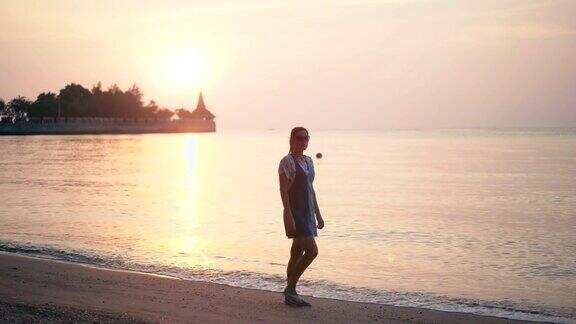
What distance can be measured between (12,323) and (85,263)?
15.9ft

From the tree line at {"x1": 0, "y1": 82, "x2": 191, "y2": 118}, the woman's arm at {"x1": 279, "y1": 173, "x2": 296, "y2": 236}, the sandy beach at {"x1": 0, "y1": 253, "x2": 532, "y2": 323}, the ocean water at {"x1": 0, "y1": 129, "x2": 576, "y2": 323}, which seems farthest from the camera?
the tree line at {"x1": 0, "y1": 82, "x2": 191, "y2": 118}

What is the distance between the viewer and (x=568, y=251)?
13750 millimetres

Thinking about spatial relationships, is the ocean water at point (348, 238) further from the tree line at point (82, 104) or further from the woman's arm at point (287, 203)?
the tree line at point (82, 104)

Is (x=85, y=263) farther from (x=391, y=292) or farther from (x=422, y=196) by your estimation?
(x=422, y=196)

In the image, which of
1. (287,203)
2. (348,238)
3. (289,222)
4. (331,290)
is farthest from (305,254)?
(348,238)

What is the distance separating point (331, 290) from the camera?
31.6 feet

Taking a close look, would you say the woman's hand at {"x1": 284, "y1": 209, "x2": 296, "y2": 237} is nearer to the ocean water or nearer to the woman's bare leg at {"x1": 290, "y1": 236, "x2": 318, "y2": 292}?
the woman's bare leg at {"x1": 290, "y1": 236, "x2": 318, "y2": 292}

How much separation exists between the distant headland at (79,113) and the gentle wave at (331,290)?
381ft

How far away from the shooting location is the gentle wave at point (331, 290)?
27.9 ft

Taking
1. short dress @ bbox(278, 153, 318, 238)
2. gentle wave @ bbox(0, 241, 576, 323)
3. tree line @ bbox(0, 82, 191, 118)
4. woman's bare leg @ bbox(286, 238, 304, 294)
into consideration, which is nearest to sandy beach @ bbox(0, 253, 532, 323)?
woman's bare leg @ bbox(286, 238, 304, 294)

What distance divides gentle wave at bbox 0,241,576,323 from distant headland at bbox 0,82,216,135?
381 ft

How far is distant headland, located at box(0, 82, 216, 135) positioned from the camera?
417 ft

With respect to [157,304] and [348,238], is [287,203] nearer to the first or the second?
[157,304]

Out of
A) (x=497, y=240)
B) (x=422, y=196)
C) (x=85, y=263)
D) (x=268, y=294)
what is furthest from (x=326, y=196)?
(x=268, y=294)
